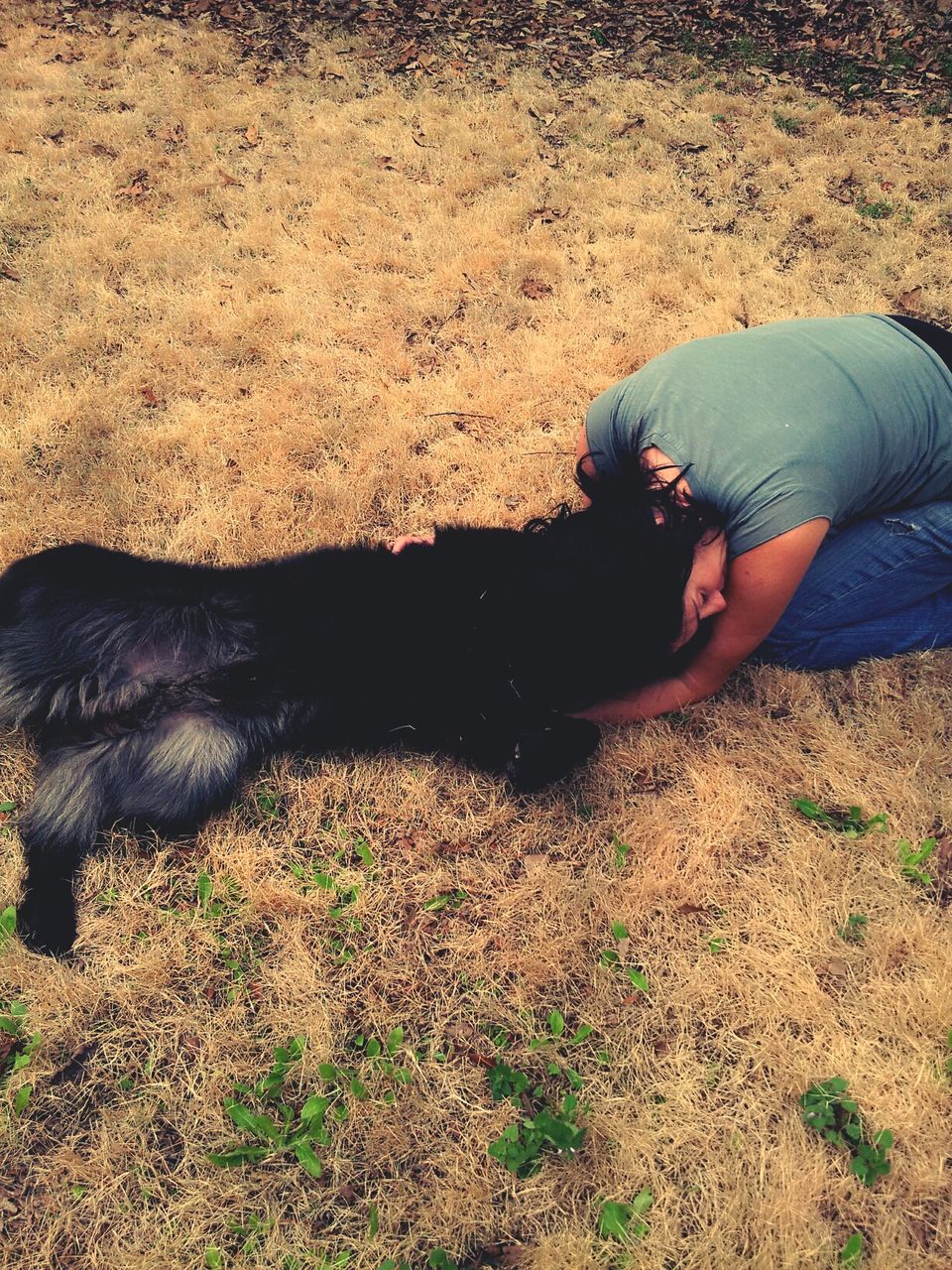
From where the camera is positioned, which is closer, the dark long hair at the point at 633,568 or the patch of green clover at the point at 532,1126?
the patch of green clover at the point at 532,1126

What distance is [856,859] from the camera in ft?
8.08

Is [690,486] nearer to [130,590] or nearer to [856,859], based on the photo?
[856,859]

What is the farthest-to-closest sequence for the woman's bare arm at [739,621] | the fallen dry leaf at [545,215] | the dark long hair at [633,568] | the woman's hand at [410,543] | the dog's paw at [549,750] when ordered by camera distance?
the fallen dry leaf at [545,215]
the woman's hand at [410,543]
the dog's paw at [549,750]
the woman's bare arm at [739,621]
the dark long hair at [633,568]

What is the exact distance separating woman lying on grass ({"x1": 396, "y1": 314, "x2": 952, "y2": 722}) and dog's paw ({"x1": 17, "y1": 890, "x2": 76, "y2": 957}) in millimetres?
1771

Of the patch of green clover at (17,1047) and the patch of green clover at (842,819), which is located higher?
the patch of green clover at (842,819)

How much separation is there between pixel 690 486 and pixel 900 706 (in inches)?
50.4

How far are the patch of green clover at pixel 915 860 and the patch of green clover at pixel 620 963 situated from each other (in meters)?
0.94

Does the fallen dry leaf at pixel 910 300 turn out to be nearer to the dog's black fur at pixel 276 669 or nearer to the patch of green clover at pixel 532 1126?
the dog's black fur at pixel 276 669

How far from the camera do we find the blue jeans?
9.05ft

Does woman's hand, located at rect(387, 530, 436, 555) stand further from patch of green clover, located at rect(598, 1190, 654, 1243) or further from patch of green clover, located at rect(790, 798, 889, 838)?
patch of green clover, located at rect(598, 1190, 654, 1243)

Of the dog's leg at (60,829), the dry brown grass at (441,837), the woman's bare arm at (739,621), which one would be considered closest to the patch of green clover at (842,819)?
the dry brown grass at (441,837)

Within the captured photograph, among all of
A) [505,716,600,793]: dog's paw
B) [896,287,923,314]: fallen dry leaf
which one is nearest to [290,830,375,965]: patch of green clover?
[505,716,600,793]: dog's paw

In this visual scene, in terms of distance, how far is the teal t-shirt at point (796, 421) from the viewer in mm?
2285

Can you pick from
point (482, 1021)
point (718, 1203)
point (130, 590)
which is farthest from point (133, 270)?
point (718, 1203)
